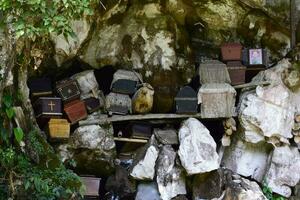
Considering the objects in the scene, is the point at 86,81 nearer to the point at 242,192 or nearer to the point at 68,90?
the point at 68,90

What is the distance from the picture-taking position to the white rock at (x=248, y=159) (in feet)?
24.7

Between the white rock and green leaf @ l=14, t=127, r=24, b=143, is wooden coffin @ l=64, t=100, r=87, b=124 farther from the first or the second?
the white rock

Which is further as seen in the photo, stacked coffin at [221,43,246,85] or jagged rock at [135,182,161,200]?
stacked coffin at [221,43,246,85]

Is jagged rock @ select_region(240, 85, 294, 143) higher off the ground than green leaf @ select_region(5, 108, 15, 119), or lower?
A: lower

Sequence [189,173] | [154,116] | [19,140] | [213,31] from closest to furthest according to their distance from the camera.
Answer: [19,140], [189,173], [154,116], [213,31]

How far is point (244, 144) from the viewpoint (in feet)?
24.7

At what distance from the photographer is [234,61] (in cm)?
748

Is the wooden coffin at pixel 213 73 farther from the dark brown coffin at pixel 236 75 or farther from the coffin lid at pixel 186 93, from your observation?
the coffin lid at pixel 186 93

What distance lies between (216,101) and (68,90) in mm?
2102

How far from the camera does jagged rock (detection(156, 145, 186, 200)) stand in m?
6.86

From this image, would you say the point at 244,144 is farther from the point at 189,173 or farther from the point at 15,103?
the point at 15,103

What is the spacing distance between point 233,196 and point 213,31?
8.48 ft

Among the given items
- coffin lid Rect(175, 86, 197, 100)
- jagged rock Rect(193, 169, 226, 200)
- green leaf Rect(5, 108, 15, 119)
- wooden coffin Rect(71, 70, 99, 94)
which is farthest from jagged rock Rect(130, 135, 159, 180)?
green leaf Rect(5, 108, 15, 119)

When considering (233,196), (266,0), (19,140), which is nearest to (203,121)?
(233,196)
